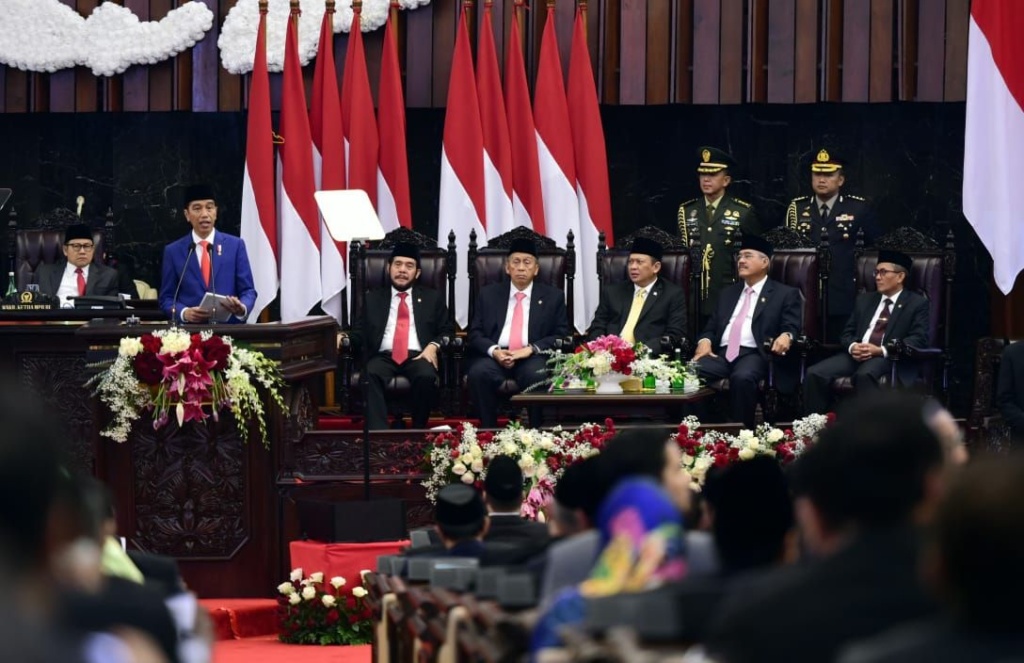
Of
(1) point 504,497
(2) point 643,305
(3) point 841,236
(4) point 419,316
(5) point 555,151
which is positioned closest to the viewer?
(1) point 504,497

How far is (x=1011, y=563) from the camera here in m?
1.72

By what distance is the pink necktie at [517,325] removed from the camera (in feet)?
31.5

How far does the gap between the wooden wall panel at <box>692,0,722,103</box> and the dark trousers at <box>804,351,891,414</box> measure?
2.56m

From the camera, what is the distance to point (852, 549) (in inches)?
89.7

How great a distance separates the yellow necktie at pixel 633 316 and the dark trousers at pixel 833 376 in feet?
3.36

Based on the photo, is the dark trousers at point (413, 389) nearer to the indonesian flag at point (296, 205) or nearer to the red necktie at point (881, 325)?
the indonesian flag at point (296, 205)

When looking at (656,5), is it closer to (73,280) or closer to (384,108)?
(384,108)

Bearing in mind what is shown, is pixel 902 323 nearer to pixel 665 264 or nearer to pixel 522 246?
pixel 665 264

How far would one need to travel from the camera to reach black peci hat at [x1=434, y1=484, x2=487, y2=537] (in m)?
4.81

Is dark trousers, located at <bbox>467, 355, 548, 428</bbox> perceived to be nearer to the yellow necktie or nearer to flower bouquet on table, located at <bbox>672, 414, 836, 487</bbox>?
the yellow necktie

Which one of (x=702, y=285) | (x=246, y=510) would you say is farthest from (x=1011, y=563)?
(x=702, y=285)

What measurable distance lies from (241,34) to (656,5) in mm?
2718

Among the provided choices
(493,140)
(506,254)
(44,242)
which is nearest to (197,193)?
(44,242)

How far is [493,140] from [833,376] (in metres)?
2.95
